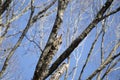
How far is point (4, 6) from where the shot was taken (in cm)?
309

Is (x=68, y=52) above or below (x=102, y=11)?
below

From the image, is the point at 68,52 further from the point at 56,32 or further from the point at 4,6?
the point at 4,6

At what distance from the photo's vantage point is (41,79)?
1.71m

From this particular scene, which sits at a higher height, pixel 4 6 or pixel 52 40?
pixel 4 6

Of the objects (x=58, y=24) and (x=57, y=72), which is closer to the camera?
(x=58, y=24)

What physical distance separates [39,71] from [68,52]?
0.96 ft

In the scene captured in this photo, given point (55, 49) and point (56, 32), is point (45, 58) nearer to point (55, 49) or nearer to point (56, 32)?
point (55, 49)

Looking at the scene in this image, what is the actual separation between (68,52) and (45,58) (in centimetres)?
21

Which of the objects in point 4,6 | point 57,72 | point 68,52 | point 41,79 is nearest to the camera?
point 68,52

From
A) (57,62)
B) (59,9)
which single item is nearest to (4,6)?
(59,9)

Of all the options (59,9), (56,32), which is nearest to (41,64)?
(56,32)

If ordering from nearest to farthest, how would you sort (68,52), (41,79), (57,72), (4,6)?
(68,52) < (41,79) < (57,72) < (4,6)

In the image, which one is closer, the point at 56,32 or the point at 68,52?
the point at 68,52

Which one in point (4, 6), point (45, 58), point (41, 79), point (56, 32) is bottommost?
point (41, 79)
